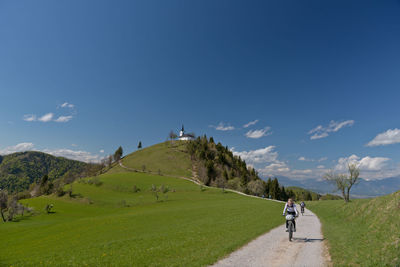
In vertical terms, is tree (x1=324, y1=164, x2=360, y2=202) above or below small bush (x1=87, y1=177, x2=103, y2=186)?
above

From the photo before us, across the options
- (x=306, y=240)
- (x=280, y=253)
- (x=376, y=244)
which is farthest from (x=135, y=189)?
(x=376, y=244)

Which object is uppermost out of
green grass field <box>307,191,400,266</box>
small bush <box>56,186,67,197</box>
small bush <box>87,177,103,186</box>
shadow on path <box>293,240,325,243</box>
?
green grass field <box>307,191,400,266</box>

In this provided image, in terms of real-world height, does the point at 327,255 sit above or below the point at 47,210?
above

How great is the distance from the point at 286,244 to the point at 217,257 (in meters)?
6.24

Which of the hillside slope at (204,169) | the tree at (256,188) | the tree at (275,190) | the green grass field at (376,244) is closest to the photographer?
the green grass field at (376,244)

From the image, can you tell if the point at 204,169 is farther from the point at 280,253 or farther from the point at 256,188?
the point at 280,253

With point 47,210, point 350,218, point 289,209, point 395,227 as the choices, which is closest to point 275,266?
point 289,209

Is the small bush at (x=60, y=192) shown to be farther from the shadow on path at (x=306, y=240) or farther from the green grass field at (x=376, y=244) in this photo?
the green grass field at (x=376, y=244)

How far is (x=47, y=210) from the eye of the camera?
6675 centimetres

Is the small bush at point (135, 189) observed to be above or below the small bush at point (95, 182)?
below

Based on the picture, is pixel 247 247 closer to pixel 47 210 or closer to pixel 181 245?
pixel 181 245

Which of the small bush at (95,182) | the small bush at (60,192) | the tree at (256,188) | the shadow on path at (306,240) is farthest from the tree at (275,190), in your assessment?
the shadow on path at (306,240)

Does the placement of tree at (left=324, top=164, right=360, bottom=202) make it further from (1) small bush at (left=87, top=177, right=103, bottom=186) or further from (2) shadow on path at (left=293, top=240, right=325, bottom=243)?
(1) small bush at (left=87, top=177, right=103, bottom=186)

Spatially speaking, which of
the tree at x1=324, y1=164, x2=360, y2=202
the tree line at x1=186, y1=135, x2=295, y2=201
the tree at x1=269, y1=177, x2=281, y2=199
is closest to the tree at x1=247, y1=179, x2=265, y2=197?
the tree line at x1=186, y1=135, x2=295, y2=201
